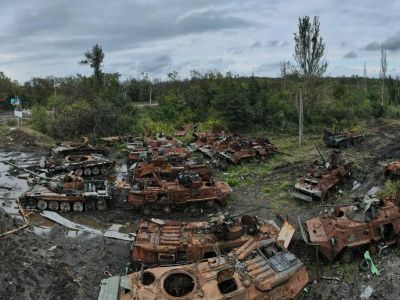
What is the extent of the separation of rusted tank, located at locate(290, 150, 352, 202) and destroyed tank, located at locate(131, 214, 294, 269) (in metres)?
6.17

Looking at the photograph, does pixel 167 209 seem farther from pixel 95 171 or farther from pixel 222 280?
pixel 95 171

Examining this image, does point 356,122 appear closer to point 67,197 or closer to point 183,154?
point 183,154

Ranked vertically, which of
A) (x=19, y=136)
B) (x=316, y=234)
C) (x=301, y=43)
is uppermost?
(x=301, y=43)

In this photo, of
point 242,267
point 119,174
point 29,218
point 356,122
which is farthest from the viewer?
point 356,122

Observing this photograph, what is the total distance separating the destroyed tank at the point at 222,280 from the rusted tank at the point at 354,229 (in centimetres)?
254

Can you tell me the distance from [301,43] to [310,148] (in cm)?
780

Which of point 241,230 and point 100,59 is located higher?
point 100,59

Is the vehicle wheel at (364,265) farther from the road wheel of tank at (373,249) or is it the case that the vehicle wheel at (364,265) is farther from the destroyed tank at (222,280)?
the destroyed tank at (222,280)

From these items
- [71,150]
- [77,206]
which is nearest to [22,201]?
[77,206]

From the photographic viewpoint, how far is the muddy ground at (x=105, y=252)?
464 inches

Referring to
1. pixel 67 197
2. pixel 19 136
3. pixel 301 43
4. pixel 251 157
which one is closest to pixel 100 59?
pixel 19 136

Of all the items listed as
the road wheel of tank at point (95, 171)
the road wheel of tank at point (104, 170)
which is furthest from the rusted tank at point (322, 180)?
the road wheel of tank at point (95, 171)

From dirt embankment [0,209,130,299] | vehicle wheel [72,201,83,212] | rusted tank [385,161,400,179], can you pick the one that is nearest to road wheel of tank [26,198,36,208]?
vehicle wheel [72,201,83,212]

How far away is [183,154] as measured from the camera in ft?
86.2
